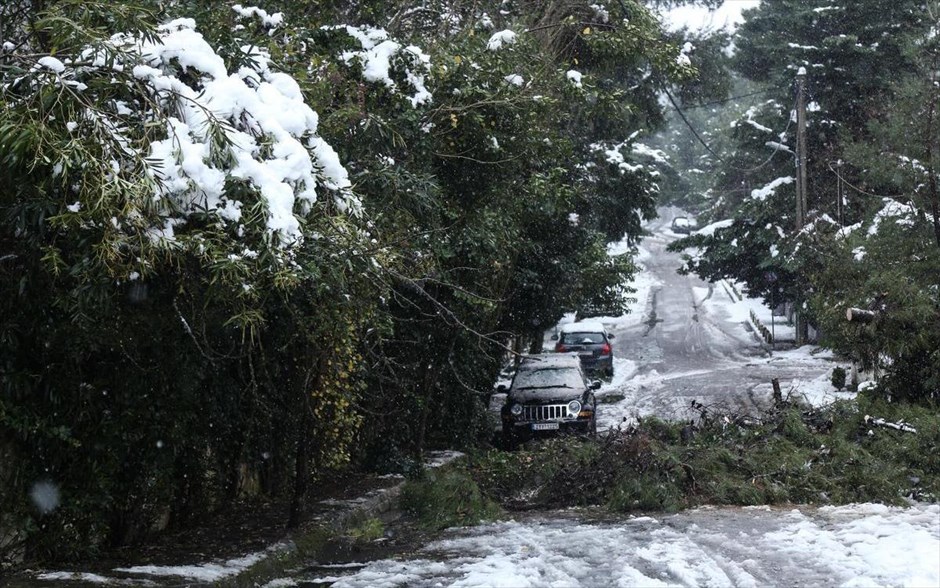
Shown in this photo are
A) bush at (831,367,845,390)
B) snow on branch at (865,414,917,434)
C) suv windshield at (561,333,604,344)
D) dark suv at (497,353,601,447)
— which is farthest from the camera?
suv windshield at (561,333,604,344)

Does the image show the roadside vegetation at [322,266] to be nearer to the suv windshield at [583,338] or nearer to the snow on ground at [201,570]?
the snow on ground at [201,570]

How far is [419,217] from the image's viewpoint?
1229 centimetres

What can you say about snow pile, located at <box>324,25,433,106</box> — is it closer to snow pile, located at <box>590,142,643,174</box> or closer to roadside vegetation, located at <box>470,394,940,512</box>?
roadside vegetation, located at <box>470,394,940,512</box>

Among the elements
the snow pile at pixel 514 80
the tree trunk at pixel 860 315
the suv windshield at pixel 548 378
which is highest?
the snow pile at pixel 514 80

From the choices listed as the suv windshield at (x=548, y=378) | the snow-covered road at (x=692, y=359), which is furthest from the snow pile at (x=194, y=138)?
the suv windshield at (x=548, y=378)


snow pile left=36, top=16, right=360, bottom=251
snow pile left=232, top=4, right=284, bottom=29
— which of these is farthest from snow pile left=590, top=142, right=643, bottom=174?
snow pile left=36, top=16, right=360, bottom=251

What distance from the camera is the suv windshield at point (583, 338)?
1328 inches

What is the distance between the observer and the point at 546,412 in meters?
18.0

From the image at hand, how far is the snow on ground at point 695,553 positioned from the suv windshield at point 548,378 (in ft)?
24.1

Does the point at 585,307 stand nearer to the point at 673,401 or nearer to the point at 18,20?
the point at 673,401

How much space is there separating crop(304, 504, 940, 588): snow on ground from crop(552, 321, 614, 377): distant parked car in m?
21.0

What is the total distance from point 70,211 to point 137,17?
1.80m

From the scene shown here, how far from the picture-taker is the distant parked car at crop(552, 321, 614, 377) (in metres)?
32.8

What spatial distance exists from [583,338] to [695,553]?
2486 centimetres
